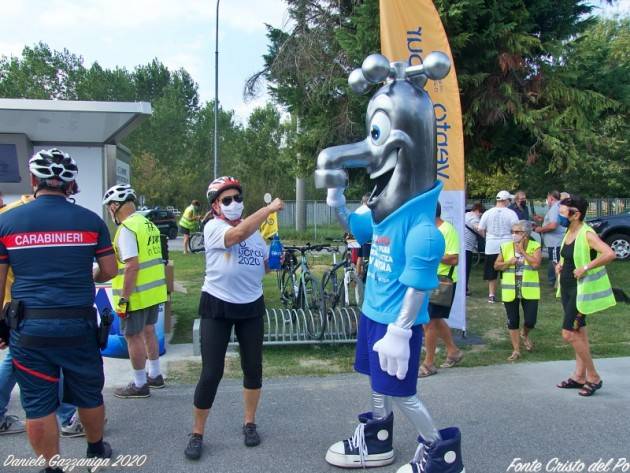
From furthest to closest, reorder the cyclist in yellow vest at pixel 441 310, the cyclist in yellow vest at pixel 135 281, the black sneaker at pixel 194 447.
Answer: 1. the cyclist in yellow vest at pixel 441 310
2. the cyclist in yellow vest at pixel 135 281
3. the black sneaker at pixel 194 447

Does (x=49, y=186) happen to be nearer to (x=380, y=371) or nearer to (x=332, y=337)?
(x=380, y=371)

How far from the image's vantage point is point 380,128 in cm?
329

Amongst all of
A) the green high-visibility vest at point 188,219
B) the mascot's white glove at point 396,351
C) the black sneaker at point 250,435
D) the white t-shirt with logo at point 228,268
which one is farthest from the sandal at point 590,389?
the green high-visibility vest at point 188,219

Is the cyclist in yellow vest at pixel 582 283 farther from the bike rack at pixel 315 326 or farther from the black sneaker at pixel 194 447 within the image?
the black sneaker at pixel 194 447

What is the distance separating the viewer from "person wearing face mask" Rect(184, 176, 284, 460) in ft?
11.9

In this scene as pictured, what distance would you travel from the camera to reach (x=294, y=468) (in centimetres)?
353

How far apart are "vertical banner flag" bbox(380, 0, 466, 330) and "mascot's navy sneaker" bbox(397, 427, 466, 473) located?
3.45 m

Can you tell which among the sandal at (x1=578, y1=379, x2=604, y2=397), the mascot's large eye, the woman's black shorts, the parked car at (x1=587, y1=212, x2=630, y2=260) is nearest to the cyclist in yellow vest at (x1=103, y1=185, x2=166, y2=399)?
the mascot's large eye

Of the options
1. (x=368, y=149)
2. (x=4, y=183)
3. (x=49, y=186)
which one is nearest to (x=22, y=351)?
(x=49, y=186)

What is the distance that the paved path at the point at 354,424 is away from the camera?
3654 mm

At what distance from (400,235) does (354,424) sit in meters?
1.75

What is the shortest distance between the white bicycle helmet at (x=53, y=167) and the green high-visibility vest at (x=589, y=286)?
3.94 metres

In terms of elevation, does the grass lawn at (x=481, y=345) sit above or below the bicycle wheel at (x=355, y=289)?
below

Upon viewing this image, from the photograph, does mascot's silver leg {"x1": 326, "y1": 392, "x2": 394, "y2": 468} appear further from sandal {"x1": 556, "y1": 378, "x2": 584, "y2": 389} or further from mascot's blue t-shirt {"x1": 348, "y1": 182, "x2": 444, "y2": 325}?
sandal {"x1": 556, "y1": 378, "x2": 584, "y2": 389}
